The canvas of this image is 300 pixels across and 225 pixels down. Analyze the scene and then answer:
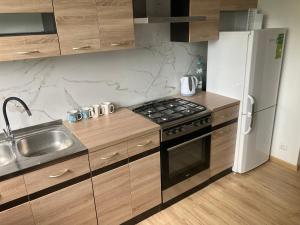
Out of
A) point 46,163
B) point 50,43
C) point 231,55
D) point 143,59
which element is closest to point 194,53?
point 231,55

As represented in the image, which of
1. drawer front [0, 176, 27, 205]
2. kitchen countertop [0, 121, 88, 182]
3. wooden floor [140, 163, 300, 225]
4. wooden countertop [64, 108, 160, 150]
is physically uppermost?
wooden countertop [64, 108, 160, 150]

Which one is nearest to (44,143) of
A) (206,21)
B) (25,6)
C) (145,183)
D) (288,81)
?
(145,183)

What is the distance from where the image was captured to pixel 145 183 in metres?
2.10

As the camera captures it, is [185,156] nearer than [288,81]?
Yes

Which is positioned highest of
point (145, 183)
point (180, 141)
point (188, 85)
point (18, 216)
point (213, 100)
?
point (188, 85)

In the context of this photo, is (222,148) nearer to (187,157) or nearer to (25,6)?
(187,157)

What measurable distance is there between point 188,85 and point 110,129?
1.15m

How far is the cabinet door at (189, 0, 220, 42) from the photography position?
2305 mm

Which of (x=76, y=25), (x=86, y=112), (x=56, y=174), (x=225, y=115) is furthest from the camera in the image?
(x=225, y=115)

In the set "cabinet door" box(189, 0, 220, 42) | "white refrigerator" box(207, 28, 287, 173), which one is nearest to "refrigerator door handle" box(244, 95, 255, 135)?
"white refrigerator" box(207, 28, 287, 173)

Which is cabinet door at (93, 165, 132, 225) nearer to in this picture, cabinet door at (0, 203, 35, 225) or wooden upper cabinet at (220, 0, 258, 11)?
Result: cabinet door at (0, 203, 35, 225)

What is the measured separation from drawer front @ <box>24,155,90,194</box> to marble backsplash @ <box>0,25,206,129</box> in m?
0.63

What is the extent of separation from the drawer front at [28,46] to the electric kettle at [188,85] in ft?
4.80

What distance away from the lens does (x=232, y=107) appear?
254 cm
